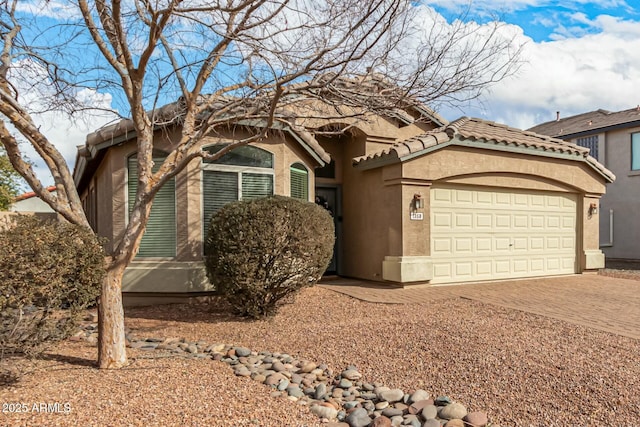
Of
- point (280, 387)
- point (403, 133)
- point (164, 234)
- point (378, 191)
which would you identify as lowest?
point (280, 387)

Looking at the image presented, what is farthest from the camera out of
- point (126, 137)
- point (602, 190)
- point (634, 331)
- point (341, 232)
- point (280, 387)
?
point (602, 190)

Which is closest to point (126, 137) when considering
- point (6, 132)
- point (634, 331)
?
point (6, 132)

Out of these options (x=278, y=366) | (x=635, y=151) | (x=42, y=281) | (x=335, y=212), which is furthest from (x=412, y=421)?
(x=635, y=151)

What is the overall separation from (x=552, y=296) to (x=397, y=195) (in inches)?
152

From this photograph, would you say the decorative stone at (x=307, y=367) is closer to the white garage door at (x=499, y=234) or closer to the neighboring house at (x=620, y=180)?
the white garage door at (x=499, y=234)

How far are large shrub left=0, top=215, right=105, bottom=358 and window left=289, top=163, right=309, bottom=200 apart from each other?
5.57m

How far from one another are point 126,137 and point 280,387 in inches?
230

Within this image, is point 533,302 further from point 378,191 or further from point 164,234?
point 164,234

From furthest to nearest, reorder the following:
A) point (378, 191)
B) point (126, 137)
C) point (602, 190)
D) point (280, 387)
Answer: point (602, 190) < point (378, 191) < point (126, 137) < point (280, 387)

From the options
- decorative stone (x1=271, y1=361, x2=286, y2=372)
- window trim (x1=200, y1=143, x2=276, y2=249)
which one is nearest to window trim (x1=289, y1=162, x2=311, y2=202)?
window trim (x1=200, y1=143, x2=276, y2=249)

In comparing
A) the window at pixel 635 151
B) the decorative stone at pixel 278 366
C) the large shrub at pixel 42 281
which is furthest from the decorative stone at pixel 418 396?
the window at pixel 635 151

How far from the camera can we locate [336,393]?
472 centimetres

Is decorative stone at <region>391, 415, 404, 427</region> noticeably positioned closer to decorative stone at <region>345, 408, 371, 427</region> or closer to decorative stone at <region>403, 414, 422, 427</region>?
decorative stone at <region>403, 414, 422, 427</region>

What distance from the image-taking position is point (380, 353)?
18.6ft
